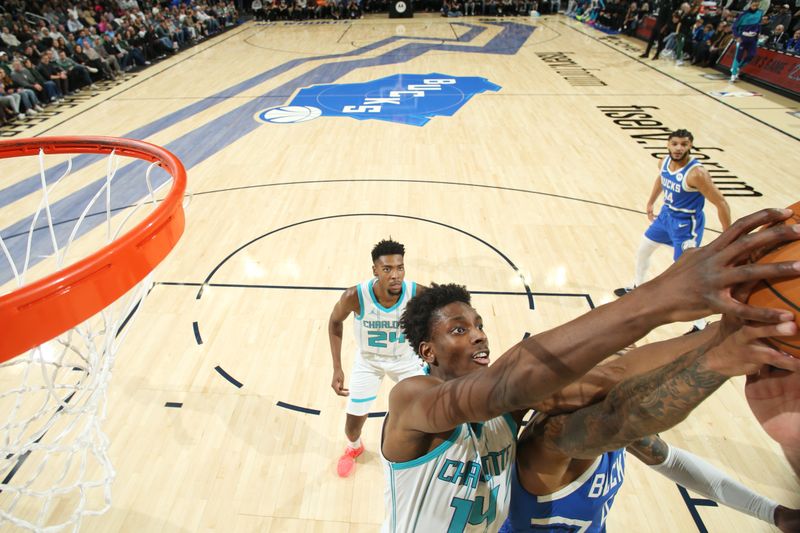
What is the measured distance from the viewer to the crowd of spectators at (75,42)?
1052 centimetres

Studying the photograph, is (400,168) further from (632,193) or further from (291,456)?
(291,456)

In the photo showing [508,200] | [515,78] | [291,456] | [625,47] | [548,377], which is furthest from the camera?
[625,47]

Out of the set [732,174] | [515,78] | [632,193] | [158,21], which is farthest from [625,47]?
[158,21]

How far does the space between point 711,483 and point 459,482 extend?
110 centimetres

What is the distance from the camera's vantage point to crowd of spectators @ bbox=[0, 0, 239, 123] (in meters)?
10.5

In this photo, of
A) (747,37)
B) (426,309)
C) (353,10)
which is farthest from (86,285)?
(353,10)

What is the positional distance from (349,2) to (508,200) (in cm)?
1868

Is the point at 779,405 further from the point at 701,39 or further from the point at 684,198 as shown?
the point at 701,39

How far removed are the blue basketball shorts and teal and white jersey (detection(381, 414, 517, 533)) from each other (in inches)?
133

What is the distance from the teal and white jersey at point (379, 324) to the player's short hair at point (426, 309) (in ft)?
3.31

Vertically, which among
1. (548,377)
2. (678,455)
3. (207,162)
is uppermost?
(548,377)

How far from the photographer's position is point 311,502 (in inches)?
120

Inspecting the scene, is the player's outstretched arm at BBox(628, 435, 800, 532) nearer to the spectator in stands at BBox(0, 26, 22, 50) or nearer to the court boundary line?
the court boundary line

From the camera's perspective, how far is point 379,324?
10.1ft
